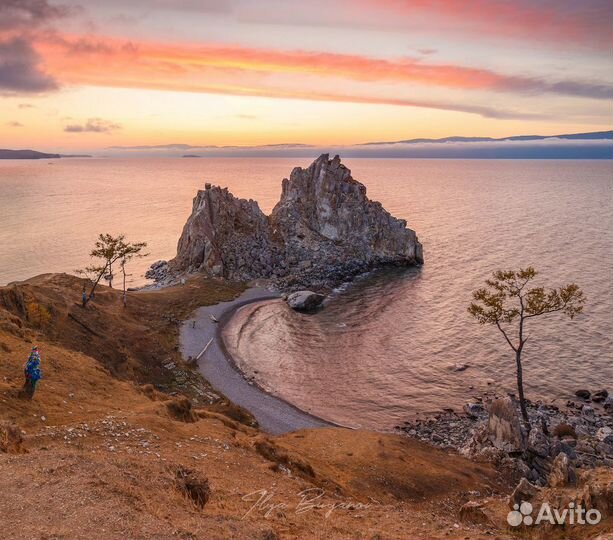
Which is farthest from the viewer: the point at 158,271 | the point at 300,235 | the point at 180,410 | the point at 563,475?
the point at 300,235

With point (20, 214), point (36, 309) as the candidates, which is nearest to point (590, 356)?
point (36, 309)

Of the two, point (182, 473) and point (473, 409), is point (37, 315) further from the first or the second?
point (473, 409)

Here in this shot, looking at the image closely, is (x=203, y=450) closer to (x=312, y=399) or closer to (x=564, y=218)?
(x=312, y=399)

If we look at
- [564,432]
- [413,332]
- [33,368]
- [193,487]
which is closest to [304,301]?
[413,332]

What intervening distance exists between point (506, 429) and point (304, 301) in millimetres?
48055

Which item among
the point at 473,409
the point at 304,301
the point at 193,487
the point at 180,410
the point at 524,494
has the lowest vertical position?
the point at 473,409

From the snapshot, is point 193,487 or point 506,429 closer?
point 193,487

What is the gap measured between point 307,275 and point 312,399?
4727cm

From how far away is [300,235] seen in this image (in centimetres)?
11106

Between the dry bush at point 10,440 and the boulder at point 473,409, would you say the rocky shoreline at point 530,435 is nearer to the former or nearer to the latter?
the boulder at point 473,409

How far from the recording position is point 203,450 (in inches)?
1045

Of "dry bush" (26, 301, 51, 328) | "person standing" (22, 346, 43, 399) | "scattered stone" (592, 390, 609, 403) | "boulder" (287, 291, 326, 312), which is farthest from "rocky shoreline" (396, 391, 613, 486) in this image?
"dry bush" (26, 301, 51, 328)

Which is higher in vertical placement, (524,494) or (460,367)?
(524,494)
